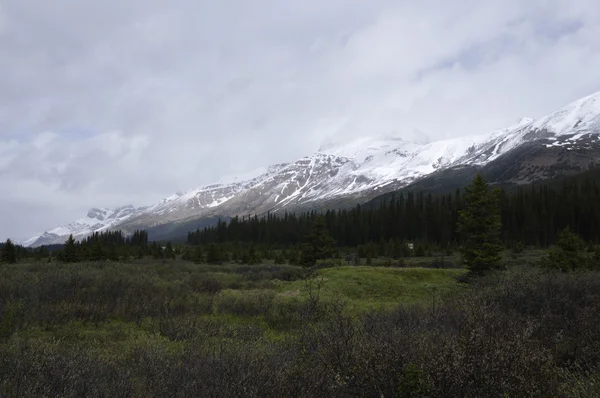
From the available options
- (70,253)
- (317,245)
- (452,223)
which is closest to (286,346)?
(317,245)

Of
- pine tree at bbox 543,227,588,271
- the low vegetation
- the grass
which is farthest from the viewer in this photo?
pine tree at bbox 543,227,588,271

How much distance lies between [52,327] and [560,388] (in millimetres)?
11339

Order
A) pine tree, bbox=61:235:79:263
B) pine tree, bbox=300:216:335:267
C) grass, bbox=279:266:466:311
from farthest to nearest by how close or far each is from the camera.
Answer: pine tree, bbox=61:235:79:263, pine tree, bbox=300:216:335:267, grass, bbox=279:266:466:311

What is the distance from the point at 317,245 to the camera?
42.9m

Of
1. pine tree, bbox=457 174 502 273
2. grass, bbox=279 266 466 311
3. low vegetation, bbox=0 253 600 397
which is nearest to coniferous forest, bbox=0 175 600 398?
low vegetation, bbox=0 253 600 397

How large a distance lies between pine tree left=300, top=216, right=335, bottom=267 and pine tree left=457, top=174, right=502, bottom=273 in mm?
16886

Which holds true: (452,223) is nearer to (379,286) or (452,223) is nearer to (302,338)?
(379,286)

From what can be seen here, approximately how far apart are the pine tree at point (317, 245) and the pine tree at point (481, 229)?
55.4ft

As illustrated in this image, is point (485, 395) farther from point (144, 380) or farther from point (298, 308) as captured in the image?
point (298, 308)

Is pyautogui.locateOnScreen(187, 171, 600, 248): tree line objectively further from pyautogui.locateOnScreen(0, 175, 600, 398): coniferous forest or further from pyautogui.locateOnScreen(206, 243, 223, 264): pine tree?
pyautogui.locateOnScreen(0, 175, 600, 398): coniferous forest

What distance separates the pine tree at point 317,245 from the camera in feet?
139

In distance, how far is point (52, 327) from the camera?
414 inches

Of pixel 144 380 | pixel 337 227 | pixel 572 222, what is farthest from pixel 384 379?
pixel 337 227

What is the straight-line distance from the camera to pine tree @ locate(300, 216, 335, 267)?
42.4 meters
